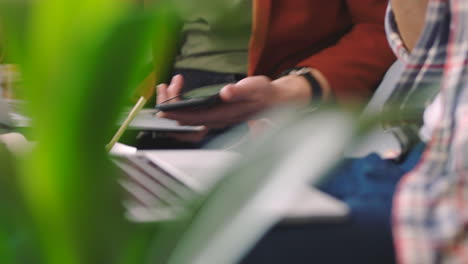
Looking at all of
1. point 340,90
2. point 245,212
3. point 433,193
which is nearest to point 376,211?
point 433,193

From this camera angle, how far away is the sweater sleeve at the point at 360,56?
3.34ft

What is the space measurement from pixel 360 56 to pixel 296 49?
0.17 meters

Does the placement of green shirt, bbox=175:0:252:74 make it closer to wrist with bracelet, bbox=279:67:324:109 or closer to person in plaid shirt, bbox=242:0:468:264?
wrist with bracelet, bbox=279:67:324:109

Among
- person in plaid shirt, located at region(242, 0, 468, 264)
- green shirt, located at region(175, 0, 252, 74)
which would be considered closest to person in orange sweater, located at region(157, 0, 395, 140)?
green shirt, located at region(175, 0, 252, 74)

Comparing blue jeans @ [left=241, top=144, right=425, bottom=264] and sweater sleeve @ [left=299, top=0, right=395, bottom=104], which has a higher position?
blue jeans @ [left=241, top=144, right=425, bottom=264]

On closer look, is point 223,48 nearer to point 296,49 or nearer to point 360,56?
point 296,49

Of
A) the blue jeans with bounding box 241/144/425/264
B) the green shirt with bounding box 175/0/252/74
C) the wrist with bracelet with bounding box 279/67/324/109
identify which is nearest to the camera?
the blue jeans with bounding box 241/144/425/264

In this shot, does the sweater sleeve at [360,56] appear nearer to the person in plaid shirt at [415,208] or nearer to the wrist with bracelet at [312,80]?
the wrist with bracelet at [312,80]

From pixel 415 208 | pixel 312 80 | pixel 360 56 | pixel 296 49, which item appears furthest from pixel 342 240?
pixel 296 49

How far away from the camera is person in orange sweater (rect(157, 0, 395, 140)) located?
1022 mm

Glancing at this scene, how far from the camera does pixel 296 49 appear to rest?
46.8 inches

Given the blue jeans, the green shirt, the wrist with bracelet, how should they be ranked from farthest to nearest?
the green shirt → the wrist with bracelet → the blue jeans

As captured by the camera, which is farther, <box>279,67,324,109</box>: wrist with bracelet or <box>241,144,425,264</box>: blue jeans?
<box>279,67,324,109</box>: wrist with bracelet

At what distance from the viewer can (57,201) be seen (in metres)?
0.18
